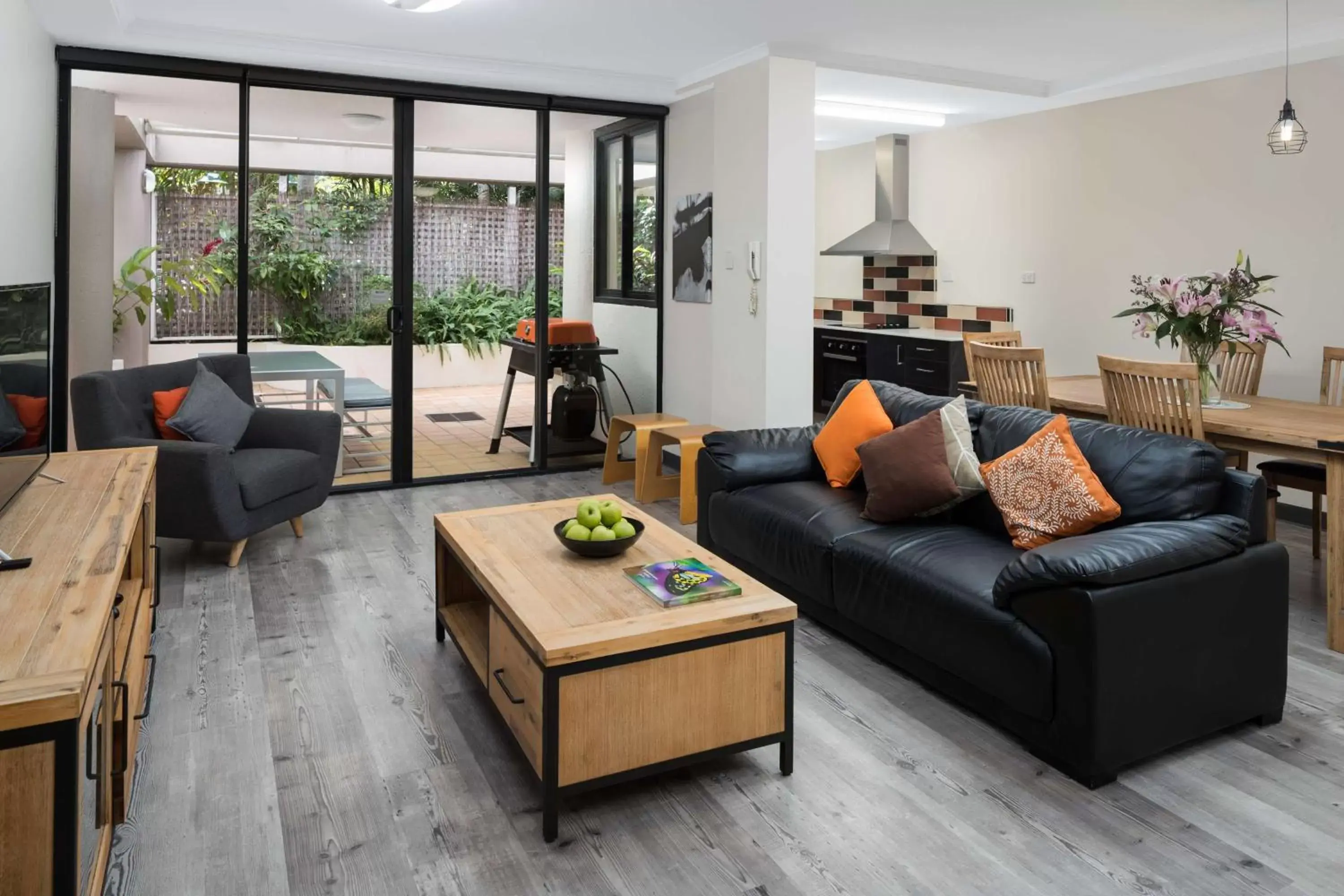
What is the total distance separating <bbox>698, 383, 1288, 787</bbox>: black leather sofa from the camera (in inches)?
97.7

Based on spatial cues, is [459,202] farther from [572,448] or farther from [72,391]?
[72,391]

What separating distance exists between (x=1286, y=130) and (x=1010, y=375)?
4.89 ft

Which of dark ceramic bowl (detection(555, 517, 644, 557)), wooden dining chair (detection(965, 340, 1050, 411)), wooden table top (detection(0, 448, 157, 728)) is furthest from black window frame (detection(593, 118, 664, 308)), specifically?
dark ceramic bowl (detection(555, 517, 644, 557))

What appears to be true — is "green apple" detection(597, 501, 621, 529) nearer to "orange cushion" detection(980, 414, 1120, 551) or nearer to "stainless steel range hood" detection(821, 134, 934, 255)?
"orange cushion" detection(980, 414, 1120, 551)

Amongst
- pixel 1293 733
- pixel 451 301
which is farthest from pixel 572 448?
pixel 1293 733

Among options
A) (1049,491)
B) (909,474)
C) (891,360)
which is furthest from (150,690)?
(891,360)

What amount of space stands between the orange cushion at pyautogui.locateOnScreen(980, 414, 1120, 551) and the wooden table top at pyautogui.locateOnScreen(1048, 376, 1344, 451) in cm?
88

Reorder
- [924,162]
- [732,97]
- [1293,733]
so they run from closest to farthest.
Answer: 1. [1293,733]
2. [732,97]
3. [924,162]

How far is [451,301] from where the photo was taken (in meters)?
6.04

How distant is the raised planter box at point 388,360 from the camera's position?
5359 mm

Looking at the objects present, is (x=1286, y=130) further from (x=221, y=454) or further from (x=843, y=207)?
(x=221, y=454)

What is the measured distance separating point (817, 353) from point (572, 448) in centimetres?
269

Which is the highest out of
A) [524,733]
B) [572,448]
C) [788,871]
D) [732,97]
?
[732,97]

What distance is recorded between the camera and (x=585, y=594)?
8.54 feet
